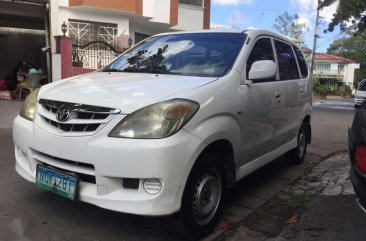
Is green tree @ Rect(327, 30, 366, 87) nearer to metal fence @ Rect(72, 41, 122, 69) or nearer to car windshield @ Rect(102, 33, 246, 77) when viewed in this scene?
metal fence @ Rect(72, 41, 122, 69)

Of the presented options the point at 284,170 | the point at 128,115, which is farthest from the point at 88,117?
the point at 284,170

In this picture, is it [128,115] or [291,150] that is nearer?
[128,115]

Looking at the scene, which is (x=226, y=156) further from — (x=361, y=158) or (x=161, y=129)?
(x=361, y=158)

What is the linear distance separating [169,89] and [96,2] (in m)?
12.5

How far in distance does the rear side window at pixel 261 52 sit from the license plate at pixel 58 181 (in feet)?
6.47

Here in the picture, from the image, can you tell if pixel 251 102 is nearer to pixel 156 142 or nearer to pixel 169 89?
pixel 169 89

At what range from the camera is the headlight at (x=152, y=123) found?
317cm

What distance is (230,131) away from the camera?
150 inches

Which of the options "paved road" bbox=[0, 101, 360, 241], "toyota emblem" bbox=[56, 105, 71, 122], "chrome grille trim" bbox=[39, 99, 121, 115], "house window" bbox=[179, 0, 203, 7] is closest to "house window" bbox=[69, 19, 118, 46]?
"house window" bbox=[179, 0, 203, 7]

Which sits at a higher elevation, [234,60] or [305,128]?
[234,60]

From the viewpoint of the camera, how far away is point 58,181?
11.3 feet

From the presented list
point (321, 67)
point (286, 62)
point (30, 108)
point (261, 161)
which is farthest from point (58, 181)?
point (321, 67)

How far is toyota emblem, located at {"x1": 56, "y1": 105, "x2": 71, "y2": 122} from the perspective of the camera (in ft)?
11.1

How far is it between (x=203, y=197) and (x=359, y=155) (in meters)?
1.35
